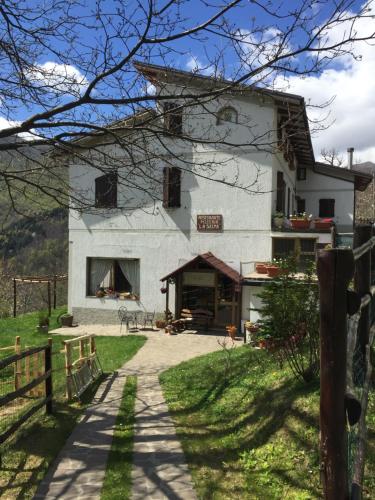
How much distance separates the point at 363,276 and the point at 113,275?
16249mm

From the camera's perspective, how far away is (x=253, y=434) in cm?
592

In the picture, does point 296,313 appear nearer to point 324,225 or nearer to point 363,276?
point 363,276

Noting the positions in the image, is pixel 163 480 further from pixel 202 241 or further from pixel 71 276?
pixel 71 276

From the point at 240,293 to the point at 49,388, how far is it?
34.1 feet

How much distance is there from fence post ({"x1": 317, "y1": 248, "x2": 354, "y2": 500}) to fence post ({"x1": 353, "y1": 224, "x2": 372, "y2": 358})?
172 centimetres

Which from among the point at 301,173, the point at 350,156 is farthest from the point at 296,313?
the point at 350,156

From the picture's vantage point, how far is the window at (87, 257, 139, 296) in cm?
1905

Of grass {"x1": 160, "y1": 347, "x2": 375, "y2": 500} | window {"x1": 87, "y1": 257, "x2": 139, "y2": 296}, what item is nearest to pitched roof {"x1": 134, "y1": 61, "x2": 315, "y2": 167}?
grass {"x1": 160, "y1": 347, "x2": 375, "y2": 500}

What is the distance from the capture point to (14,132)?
Result: 5754 millimetres

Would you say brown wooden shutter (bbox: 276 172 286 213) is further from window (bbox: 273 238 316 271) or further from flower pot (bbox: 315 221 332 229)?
flower pot (bbox: 315 221 332 229)

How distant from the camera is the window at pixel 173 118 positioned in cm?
575

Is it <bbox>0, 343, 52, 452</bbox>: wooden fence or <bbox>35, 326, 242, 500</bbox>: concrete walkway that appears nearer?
<bbox>35, 326, 242, 500</bbox>: concrete walkway

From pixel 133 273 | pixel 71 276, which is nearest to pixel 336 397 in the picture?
pixel 133 273

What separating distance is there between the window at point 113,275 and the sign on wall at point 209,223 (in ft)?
10.6
